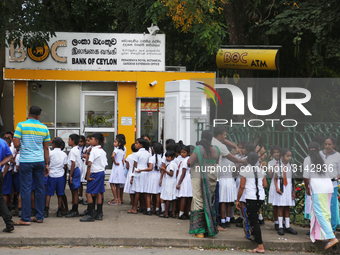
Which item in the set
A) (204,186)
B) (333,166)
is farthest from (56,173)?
(333,166)

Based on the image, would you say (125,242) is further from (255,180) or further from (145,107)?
(145,107)

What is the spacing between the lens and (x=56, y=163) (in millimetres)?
8625

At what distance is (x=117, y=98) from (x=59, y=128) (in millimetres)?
2235

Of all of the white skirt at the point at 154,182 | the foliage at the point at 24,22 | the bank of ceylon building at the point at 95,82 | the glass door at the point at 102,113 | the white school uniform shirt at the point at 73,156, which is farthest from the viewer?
the glass door at the point at 102,113

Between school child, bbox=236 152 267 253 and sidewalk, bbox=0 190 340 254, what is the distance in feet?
1.07

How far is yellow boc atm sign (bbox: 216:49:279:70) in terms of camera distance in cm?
1414

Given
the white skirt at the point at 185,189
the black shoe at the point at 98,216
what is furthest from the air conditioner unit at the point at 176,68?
the black shoe at the point at 98,216

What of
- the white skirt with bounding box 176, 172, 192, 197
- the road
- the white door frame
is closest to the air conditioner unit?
the white door frame

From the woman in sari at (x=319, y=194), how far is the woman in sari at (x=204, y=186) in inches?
60.0

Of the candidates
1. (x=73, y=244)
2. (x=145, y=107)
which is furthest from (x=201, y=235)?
(x=145, y=107)

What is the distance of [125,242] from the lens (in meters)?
7.03

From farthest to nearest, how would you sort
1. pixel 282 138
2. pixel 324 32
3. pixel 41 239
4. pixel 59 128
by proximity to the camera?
pixel 59 128 < pixel 324 32 < pixel 282 138 < pixel 41 239

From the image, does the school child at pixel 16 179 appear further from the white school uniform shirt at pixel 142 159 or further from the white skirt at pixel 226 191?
the white skirt at pixel 226 191

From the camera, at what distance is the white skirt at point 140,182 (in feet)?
30.5
